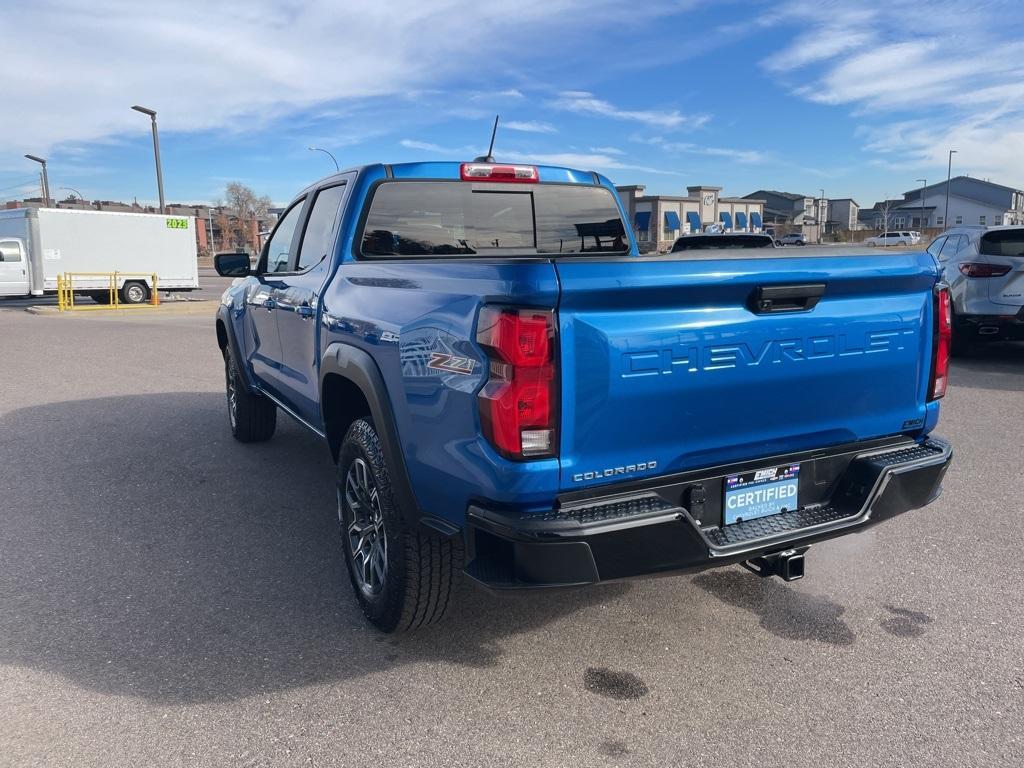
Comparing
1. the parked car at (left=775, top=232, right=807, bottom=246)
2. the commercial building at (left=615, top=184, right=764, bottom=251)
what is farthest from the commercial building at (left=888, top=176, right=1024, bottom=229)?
the parked car at (left=775, top=232, right=807, bottom=246)

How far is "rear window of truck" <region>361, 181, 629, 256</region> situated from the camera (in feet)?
13.2

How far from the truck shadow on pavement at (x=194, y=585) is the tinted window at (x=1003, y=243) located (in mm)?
8097

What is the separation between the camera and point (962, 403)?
768 centimetres

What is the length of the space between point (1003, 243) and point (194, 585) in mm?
9633

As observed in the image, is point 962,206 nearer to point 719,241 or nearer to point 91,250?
point 91,250

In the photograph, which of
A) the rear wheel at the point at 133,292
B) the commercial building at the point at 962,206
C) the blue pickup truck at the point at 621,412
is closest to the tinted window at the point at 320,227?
the blue pickup truck at the point at 621,412

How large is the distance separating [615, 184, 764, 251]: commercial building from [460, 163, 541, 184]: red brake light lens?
60366 mm

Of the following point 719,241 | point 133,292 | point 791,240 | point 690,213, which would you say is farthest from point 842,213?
point 719,241

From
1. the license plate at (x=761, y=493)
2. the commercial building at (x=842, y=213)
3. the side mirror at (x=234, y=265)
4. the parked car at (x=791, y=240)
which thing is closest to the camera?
the license plate at (x=761, y=493)

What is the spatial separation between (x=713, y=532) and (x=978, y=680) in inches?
46.4

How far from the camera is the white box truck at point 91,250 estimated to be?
22.9m

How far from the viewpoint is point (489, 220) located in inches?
171

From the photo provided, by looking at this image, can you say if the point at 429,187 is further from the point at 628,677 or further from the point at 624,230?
the point at 628,677

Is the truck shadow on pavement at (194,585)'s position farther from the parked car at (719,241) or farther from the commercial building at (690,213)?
the commercial building at (690,213)
